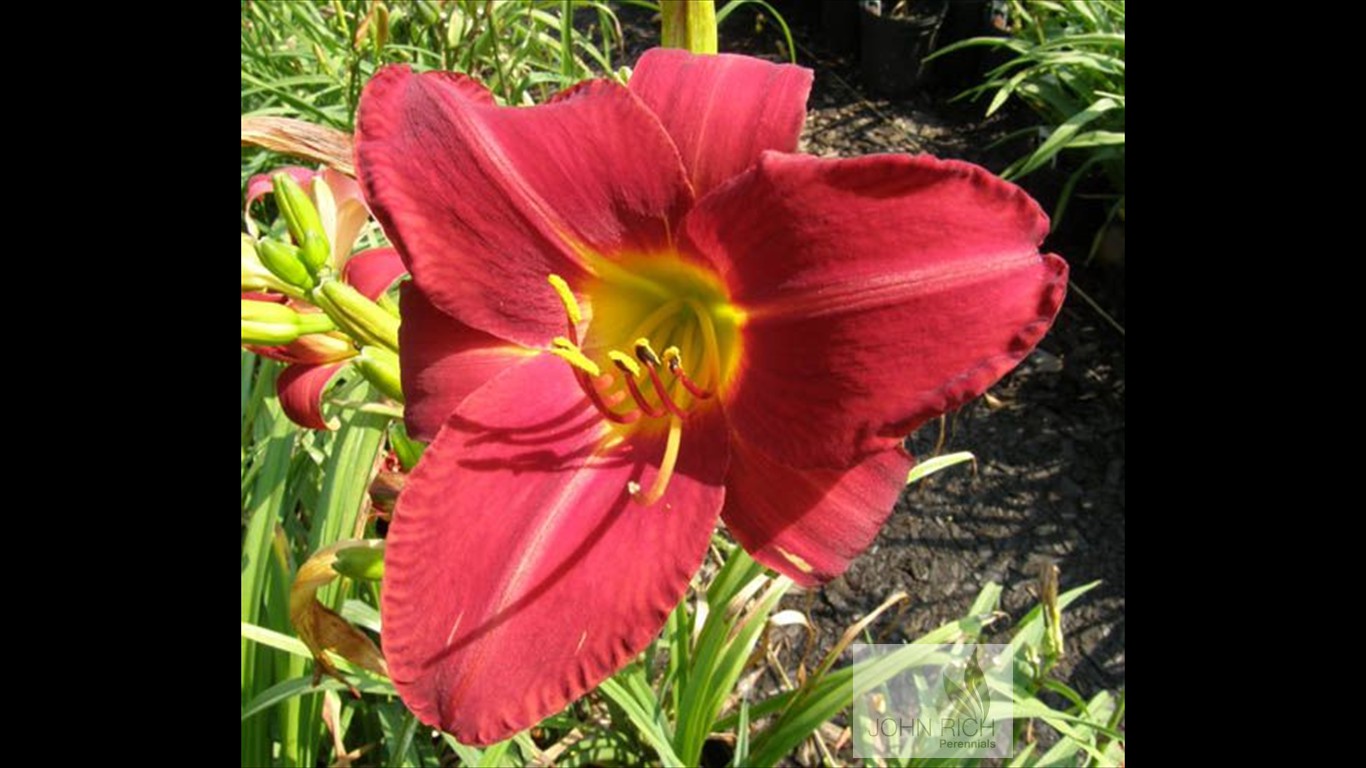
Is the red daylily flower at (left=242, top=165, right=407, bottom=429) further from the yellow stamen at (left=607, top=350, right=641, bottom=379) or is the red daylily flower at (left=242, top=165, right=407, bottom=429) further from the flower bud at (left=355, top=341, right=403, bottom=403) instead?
the yellow stamen at (left=607, top=350, right=641, bottom=379)

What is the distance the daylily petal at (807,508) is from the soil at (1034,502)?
691 mm

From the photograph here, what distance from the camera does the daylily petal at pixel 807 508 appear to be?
0.52m

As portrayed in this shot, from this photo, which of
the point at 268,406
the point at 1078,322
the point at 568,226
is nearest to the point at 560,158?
the point at 568,226

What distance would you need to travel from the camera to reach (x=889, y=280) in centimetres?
45

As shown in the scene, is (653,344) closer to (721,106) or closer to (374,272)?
(721,106)

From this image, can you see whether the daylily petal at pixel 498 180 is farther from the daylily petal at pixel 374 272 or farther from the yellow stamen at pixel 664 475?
the daylily petal at pixel 374 272

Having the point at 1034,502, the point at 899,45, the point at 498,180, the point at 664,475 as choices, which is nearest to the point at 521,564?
the point at 664,475

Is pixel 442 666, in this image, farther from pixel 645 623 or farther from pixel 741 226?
pixel 741 226

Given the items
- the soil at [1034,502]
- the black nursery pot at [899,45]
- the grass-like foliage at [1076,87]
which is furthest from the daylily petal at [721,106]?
the black nursery pot at [899,45]

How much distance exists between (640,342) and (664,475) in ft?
0.23

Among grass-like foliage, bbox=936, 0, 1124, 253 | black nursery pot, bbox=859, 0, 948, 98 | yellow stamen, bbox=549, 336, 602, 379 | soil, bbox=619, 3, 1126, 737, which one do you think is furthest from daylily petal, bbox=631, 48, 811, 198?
black nursery pot, bbox=859, 0, 948, 98

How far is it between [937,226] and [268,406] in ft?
3.11

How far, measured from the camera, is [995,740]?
1.06 m

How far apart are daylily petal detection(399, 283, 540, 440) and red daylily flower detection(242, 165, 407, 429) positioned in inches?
4.7
